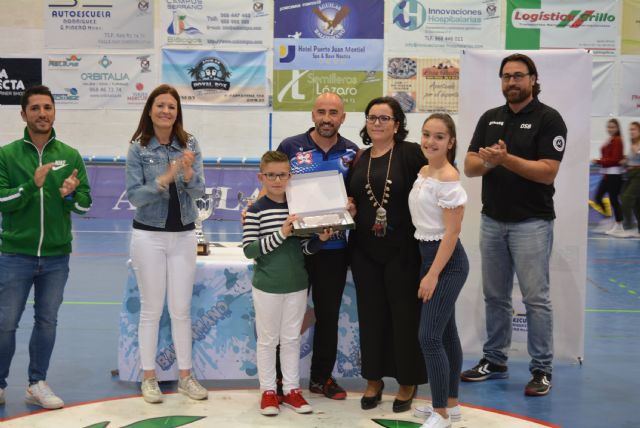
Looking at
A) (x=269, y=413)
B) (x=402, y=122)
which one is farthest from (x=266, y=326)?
(x=402, y=122)

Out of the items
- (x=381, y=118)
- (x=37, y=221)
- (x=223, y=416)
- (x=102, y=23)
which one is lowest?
(x=223, y=416)

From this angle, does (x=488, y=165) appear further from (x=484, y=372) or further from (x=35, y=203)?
(x=35, y=203)

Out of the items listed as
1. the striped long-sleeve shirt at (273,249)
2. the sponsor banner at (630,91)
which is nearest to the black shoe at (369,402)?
the striped long-sleeve shirt at (273,249)

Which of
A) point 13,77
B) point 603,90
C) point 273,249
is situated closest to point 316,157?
point 273,249

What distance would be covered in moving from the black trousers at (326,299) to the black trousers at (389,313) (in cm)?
12

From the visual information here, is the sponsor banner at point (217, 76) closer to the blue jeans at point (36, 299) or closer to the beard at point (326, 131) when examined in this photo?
the beard at point (326, 131)

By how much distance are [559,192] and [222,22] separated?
9505 mm

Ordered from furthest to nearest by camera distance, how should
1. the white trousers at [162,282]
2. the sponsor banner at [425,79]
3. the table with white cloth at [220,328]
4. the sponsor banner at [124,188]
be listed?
the sponsor banner at [425,79], the sponsor banner at [124,188], the table with white cloth at [220,328], the white trousers at [162,282]

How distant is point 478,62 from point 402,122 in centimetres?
121

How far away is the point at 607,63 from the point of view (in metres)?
13.3

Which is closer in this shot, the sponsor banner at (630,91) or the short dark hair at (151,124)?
the short dark hair at (151,124)

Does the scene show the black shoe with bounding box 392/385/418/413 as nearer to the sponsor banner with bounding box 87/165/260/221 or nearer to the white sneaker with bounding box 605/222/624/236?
the white sneaker with bounding box 605/222/624/236

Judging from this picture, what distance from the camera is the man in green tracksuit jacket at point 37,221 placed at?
3.88 metres

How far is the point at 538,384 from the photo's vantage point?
4.44 metres
